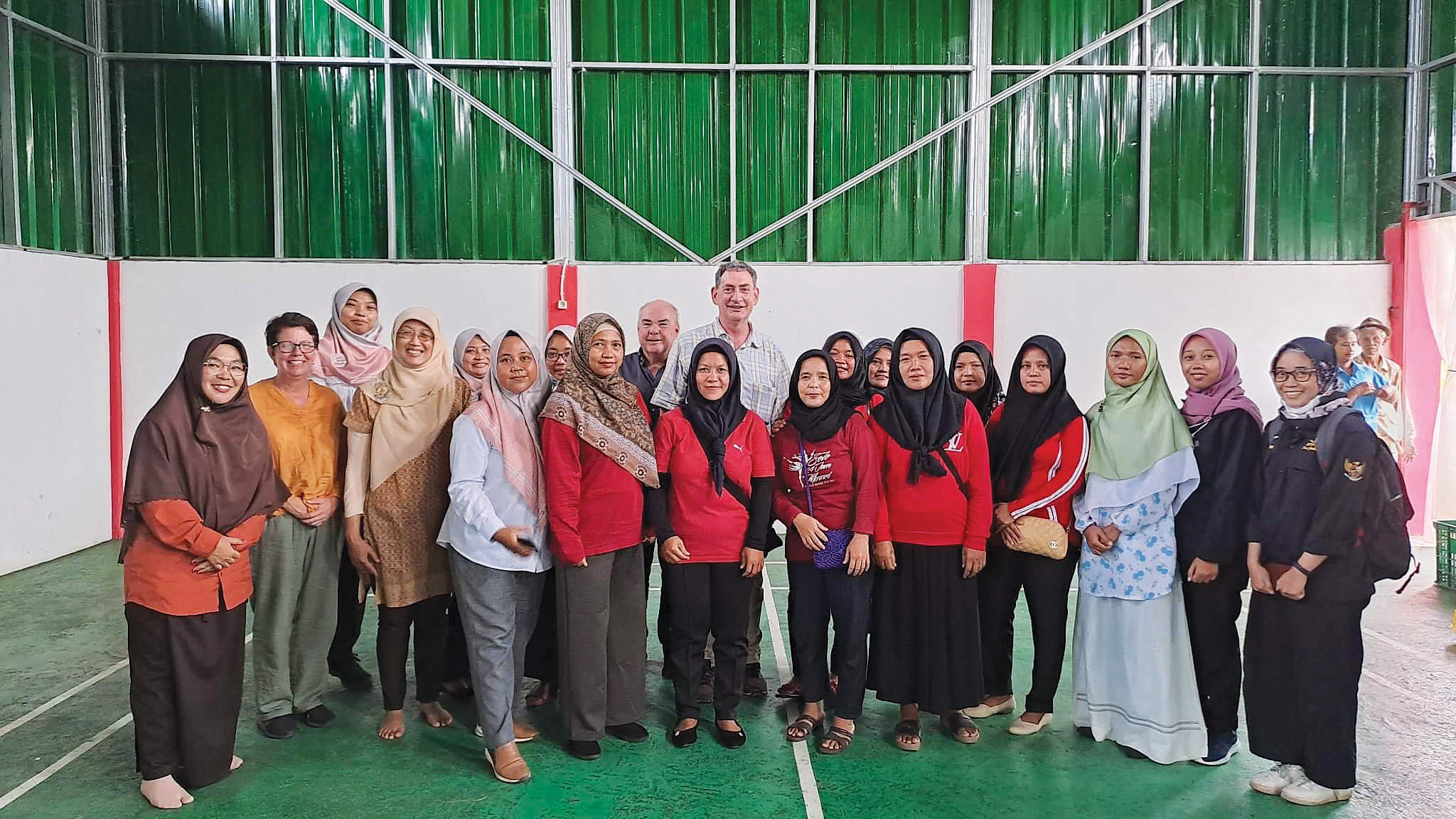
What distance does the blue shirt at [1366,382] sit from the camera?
6297 mm

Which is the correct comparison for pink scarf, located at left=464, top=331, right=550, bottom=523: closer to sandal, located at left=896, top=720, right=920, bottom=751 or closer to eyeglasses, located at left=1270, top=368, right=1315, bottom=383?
sandal, located at left=896, top=720, right=920, bottom=751

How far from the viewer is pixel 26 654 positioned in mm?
4602

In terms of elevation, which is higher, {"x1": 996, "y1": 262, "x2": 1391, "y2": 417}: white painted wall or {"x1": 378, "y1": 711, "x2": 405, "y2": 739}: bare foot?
{"x1": 996, "y1": 262, "x2": 1391, "y2": 417}: white painted wall

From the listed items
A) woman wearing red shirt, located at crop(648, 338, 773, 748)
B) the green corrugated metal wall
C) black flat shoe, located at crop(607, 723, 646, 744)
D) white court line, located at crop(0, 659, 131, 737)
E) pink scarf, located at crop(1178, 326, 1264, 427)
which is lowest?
white court line, located at crop(0, 659, 131, 737)

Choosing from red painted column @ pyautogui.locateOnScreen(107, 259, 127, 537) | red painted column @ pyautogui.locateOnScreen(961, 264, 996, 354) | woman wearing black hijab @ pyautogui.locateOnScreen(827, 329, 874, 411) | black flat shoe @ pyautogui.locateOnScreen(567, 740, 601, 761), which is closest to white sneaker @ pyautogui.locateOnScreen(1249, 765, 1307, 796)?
woman wearing black hijab @ pyautogui.locateOnScreen(827, 329, 874, 411)

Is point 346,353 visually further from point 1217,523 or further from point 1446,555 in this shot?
point 1446,555

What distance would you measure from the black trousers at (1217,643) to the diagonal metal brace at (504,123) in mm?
5317

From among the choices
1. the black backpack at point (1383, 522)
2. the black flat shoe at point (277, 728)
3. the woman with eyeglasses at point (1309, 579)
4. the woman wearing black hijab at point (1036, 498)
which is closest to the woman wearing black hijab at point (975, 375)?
the woman wearing black hijab at point (1036, 498)

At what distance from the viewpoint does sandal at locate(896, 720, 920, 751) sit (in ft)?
11.2

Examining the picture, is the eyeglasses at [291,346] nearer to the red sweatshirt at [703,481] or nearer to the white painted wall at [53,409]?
the red sweatshirt at [703,481]

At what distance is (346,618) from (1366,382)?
656 cm

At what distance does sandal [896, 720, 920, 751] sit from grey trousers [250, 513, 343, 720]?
2226mm

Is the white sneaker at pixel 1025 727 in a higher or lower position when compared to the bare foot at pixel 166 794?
lower

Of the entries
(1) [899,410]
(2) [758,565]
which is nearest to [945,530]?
(1) [899,410]
